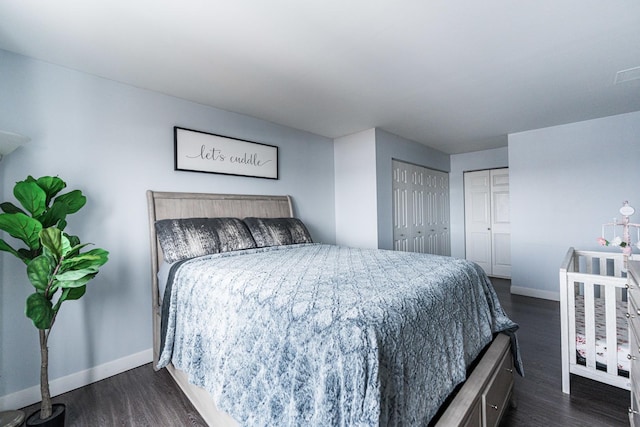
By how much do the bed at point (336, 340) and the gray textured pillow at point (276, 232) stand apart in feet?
1.69

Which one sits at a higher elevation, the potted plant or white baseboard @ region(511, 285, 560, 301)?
the potted plant

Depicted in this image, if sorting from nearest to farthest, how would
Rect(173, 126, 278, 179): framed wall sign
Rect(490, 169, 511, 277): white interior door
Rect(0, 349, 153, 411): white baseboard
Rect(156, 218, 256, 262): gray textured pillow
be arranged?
Rect(0, 349, 153, 411): white baseboard, Rect(156, 218, 256, 262): gray textured pillow, Rect(173, 126, 278, 179): framed wall sign, Rect(490, 169, 511, 277): white interior door

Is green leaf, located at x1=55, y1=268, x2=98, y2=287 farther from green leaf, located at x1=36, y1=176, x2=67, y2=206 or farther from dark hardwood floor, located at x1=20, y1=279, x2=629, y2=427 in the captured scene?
dark hardwood floor, located at x1=20, y1=279, x2=629, y2=427

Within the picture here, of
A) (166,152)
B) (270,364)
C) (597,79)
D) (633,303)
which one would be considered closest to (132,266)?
(166,152)

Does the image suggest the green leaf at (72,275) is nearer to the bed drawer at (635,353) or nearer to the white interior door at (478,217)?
the bed drawer at (635,353)

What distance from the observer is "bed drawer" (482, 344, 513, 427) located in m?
1.36

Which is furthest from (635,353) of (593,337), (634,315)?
(593,337)

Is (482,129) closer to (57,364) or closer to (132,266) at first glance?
(132,266)

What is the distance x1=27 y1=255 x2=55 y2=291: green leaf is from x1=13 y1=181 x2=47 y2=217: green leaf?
32 cm

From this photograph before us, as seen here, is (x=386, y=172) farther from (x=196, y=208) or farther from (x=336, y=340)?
(x=336, y=340)

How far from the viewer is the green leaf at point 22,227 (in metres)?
1.51

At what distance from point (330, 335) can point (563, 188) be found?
447cm

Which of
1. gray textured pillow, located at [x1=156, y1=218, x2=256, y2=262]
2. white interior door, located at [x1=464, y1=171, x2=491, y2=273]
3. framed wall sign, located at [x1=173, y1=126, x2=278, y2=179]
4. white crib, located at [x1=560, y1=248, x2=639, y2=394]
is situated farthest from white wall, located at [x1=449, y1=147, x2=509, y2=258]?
gray textured pillow, located at [x1=156, y1=218, x2=256, y2=262]

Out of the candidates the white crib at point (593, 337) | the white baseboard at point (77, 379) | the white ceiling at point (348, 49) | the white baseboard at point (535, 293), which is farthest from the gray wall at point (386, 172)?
the white baseboard at point (77, 379)
